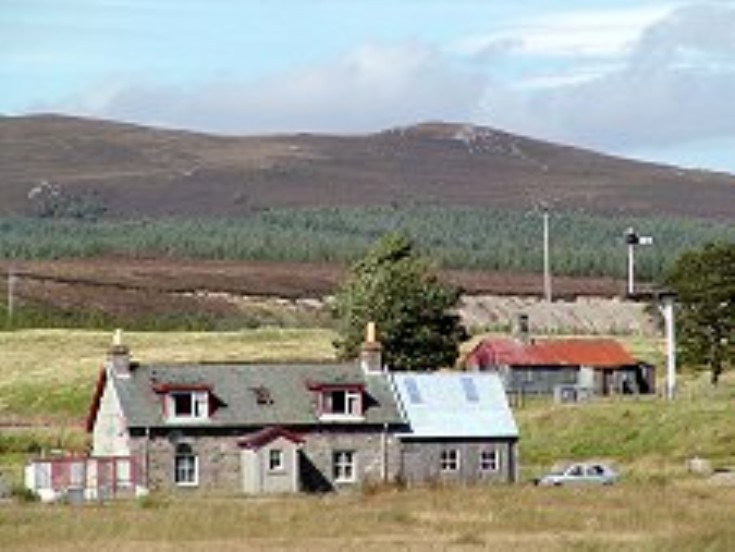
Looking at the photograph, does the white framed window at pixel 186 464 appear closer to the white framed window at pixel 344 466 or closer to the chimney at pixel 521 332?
the white framed window at pixel 344 466

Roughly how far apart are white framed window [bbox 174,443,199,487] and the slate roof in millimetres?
902

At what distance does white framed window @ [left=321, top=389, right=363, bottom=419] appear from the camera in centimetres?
7994

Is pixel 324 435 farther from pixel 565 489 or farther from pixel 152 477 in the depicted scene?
pixel 565 489

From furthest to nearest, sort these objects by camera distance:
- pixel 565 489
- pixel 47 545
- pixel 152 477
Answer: pixel 152 477
pixel 565 489
pixel 47 545

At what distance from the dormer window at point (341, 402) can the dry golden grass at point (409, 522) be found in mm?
14409

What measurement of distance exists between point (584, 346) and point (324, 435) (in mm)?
48800

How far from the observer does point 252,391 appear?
80500mm

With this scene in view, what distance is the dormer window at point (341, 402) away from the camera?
79938mm

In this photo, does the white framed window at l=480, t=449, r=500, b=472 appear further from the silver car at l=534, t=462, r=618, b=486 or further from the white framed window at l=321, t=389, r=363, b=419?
the silver car at l=534, t=462, r=618, b=486

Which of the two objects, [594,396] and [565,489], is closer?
[565,489]

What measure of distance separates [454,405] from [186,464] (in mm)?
10597

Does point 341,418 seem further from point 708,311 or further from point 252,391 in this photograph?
point 708,311

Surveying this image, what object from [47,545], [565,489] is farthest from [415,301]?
[47,545]

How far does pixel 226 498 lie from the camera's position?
70.3 metres
